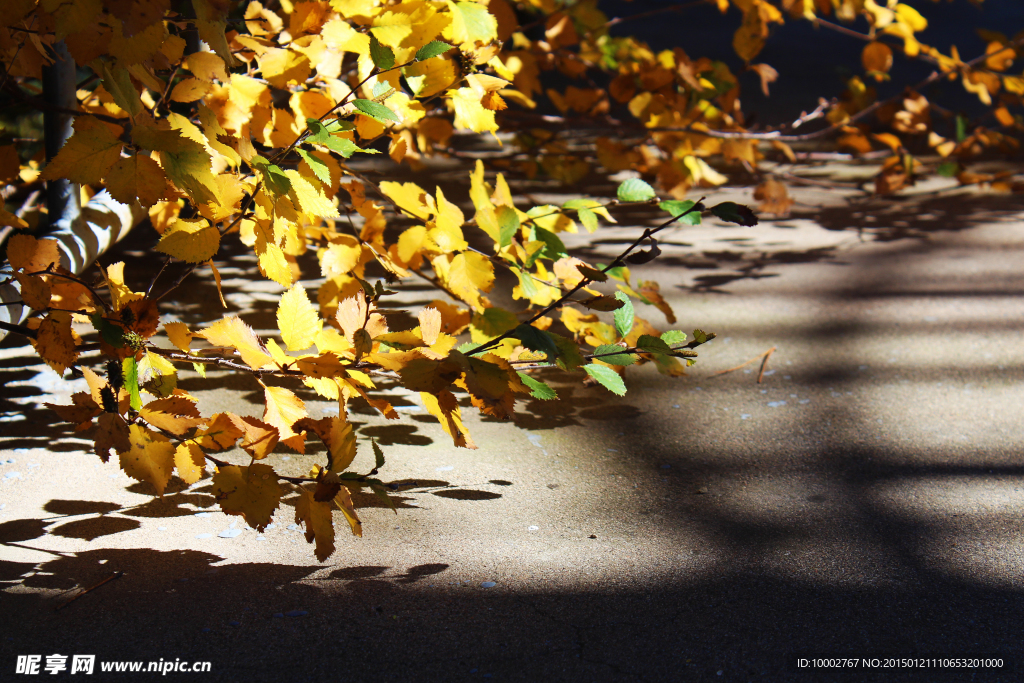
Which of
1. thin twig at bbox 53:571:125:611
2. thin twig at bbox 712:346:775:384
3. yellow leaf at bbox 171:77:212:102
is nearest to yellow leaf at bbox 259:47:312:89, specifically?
yellow leaf at bbox 171:77:212:102

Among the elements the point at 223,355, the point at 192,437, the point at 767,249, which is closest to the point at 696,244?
the point at 767,249

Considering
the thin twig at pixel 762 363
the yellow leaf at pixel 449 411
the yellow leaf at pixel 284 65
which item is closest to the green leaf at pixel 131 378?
the yellow leaf at pixel 449 411

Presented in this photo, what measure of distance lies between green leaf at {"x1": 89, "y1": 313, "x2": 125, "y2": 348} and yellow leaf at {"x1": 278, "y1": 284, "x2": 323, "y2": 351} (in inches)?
7.5

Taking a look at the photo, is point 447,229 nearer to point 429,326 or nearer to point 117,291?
point 429,326

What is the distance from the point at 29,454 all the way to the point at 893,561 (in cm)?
122

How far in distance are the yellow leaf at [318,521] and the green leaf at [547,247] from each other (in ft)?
1.33

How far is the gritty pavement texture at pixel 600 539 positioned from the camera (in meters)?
0.86

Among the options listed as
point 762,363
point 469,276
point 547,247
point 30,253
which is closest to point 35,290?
point 30,253

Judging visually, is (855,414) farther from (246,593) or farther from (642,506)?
(246,593)

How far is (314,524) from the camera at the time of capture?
863mm

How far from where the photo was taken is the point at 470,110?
3.73 ft

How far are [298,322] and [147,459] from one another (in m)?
0.24

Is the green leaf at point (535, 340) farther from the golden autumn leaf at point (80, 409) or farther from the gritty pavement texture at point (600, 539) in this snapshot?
the golden autumn leaf at point (80, 409)

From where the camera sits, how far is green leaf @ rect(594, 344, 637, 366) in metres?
1.01
